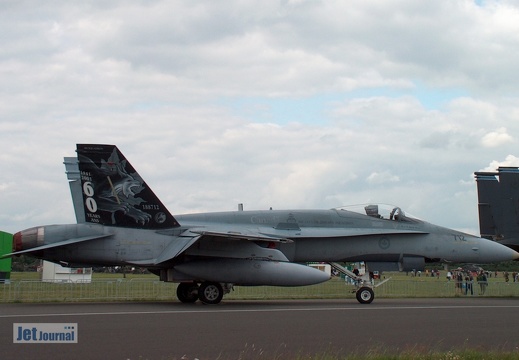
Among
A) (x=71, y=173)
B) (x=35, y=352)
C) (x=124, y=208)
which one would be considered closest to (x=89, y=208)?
(x=124, y=208)

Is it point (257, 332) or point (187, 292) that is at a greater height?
point (187, 292)

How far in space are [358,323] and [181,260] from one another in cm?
633

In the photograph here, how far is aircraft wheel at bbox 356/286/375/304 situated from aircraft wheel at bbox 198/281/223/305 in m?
3.90

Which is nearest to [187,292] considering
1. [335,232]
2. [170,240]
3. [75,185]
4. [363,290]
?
[170,240]

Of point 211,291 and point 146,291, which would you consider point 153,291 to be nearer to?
point 146,291

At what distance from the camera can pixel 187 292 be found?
18922mm

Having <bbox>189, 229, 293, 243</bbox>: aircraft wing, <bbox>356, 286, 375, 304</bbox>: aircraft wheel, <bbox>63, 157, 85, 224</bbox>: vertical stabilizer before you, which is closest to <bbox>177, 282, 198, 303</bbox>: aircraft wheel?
<bbox>189, 229, 293, 243</bbox>: aircraft wing

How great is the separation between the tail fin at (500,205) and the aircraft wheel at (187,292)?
11861 mm

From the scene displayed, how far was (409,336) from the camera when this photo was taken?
10883mm

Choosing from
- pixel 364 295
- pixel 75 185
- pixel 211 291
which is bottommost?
pixel 364 295

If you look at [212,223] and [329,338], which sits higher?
[212,223]

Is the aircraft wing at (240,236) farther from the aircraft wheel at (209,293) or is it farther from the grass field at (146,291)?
the grass field at (146,291)

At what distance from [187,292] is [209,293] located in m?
1.35

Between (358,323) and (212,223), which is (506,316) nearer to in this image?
(358,323)
